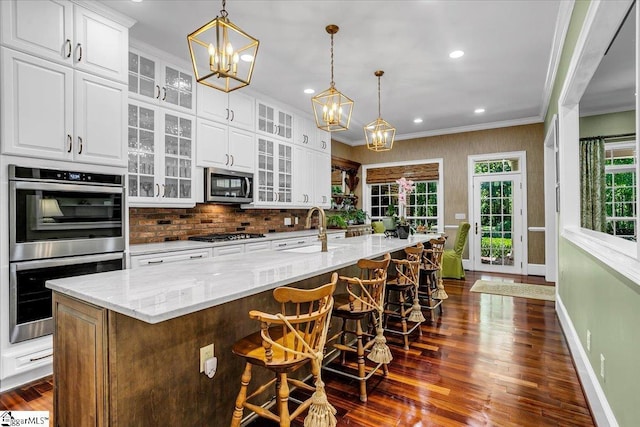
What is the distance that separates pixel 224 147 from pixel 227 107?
20.3 inches

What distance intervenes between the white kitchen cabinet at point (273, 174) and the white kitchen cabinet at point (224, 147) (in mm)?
207

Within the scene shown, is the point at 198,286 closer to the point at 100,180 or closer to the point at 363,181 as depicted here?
the point at 100,180

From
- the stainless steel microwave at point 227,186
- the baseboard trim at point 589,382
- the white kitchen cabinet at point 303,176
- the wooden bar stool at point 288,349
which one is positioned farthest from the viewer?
the white kitchen cabinet at point 303,176

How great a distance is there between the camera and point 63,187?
257 cm

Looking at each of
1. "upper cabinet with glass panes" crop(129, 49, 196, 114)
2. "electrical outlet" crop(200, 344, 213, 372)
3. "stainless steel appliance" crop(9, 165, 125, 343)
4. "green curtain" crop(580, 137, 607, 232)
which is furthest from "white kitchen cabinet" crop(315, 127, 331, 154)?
"electrical outlet" crop(200, 344, 213, 372)

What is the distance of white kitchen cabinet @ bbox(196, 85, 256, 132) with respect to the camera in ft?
13.5

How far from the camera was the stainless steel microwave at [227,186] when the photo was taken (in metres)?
4.08

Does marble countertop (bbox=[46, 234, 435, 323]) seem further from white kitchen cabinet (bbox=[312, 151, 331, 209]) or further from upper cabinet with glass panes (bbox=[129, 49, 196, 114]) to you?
white kitchen cabinet (bbox=[312, 151, 331, 209])

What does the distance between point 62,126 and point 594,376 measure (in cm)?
397

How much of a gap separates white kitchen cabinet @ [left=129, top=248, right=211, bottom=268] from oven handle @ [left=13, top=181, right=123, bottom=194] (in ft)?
2.01

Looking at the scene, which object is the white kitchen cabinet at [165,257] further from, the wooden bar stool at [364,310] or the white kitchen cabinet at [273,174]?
the wooden bar stool at [364,310]

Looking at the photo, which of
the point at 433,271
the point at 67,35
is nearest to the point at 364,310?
the point at 433,271

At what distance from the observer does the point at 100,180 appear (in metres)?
2.80

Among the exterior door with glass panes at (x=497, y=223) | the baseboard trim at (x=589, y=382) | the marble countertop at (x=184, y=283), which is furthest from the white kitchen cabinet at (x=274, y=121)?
the baseboard trim at (x=589, y=382)
